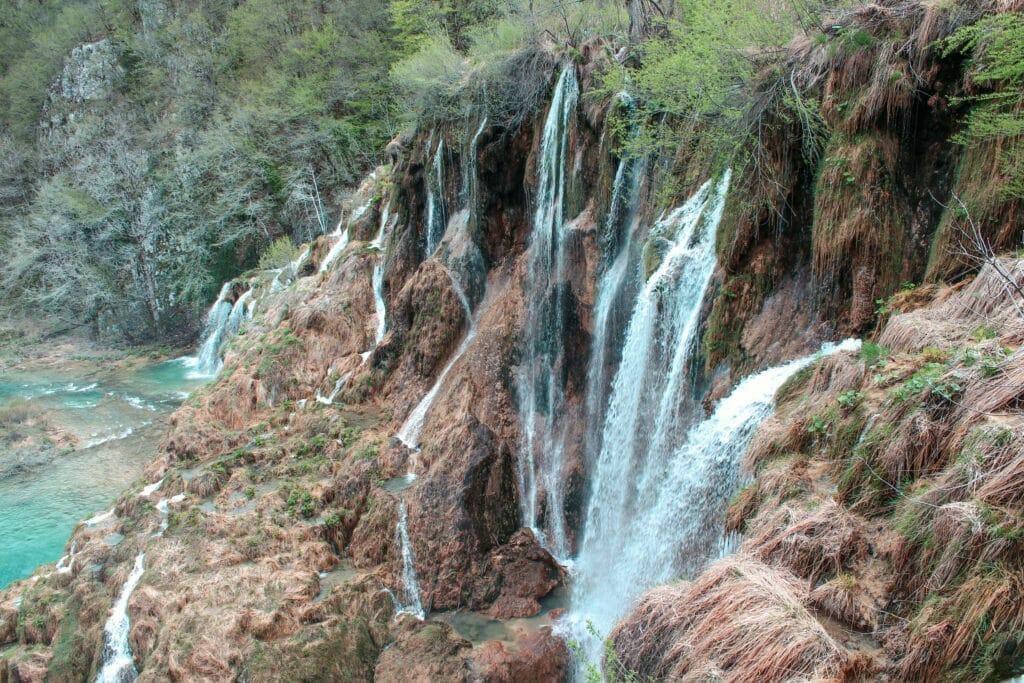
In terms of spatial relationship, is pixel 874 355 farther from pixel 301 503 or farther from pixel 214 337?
pixel 214 337

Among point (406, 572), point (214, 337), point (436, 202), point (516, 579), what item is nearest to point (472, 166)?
point (436, 202)

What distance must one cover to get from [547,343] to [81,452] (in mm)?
14015

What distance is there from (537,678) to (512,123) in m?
10.5

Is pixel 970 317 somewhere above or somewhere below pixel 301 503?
above

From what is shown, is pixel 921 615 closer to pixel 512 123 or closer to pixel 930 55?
pixel 930 55

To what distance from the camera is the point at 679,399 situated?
24.8 ft

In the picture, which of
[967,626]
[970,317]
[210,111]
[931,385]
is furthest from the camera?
[210,111]

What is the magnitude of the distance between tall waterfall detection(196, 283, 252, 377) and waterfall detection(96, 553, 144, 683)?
46.4 feet

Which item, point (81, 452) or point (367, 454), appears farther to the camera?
point (81, 452)

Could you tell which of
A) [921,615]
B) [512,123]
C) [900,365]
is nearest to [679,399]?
[900,365]

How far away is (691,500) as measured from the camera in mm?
6406

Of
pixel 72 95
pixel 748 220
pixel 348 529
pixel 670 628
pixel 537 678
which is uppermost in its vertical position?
pixel 72 95

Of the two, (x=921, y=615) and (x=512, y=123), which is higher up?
(x=512, y=123)

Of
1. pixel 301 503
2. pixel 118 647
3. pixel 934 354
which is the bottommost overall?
pixel 118 647
